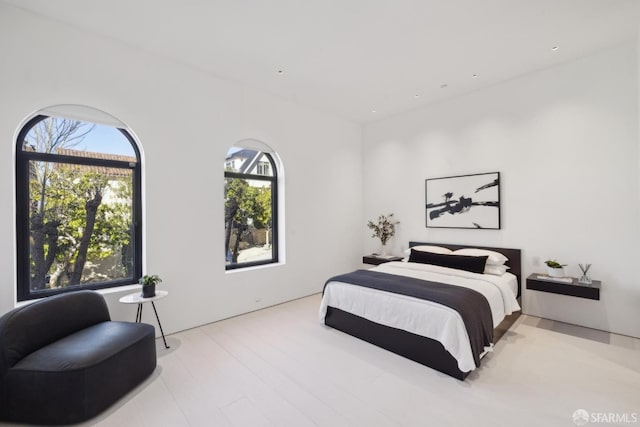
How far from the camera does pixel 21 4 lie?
101 inches

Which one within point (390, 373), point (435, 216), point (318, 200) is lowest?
point (390, 373)

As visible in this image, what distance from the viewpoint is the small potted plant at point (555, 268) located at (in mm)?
3491

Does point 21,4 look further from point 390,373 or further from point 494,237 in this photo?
point 494,237

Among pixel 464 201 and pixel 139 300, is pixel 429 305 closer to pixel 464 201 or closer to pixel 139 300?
pixel 464 201

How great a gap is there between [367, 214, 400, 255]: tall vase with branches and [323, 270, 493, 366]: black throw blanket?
1835 mm

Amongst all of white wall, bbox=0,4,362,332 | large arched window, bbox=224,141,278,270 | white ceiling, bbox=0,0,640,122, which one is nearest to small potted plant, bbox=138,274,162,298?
white wall, bbox=0,4,362,332

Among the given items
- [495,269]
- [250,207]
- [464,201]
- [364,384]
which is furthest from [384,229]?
[364,384]

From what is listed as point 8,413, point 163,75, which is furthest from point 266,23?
point 8,413

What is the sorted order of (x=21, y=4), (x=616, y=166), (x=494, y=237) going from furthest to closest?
(x=494, y=237) < (x=616, y=166) < (x=21, y=4)

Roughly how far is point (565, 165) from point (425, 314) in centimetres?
280

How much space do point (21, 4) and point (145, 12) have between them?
1.04 metres

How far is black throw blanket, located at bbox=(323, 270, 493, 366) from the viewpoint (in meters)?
2.57

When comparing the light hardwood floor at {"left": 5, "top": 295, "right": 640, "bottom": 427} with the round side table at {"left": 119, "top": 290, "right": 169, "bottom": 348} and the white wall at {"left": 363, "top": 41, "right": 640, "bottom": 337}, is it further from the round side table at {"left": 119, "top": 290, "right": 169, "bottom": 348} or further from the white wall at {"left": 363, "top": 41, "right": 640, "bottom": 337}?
the white wall at {"left": 363, "top": 41, "right": 640, "bottom": 337}

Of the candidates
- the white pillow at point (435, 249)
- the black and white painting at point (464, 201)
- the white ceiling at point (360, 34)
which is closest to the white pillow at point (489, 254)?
the white pillow at point (435, 249)
